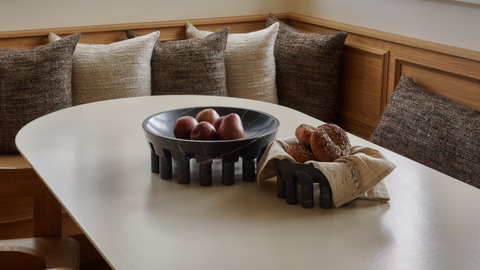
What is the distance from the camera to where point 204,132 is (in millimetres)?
1160

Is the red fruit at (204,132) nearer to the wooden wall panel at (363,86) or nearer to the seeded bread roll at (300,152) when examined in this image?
the seeded bread roll at (300,152)

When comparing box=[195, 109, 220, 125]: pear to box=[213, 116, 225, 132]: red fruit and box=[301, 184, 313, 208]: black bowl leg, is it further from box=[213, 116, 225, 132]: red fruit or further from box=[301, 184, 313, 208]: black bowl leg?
box=[301, 184, 313, 208]: black bowl leg

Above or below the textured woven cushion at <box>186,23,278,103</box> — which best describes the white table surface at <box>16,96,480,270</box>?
below

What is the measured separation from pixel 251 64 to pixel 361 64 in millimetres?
624

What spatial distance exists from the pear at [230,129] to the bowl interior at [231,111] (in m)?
0.13

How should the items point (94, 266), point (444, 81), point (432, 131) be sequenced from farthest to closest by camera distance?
point (94, 266)
point (444, 81)
point (432, 131)

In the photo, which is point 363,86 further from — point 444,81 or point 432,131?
point 432,131

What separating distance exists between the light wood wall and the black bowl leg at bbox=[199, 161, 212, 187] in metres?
1.34

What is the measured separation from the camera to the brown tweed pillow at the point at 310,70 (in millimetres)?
2684

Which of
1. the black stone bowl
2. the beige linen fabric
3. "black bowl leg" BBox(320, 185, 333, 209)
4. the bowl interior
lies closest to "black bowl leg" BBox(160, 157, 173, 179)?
the black stone bowl

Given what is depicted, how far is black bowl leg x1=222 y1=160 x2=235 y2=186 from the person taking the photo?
1.15 m

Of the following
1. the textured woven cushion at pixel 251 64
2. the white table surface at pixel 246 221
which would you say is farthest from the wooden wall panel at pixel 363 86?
the white table surface at pixel 246 221

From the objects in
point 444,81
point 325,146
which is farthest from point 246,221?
point 444,81

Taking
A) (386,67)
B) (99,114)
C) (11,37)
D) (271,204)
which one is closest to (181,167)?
(271,204)
